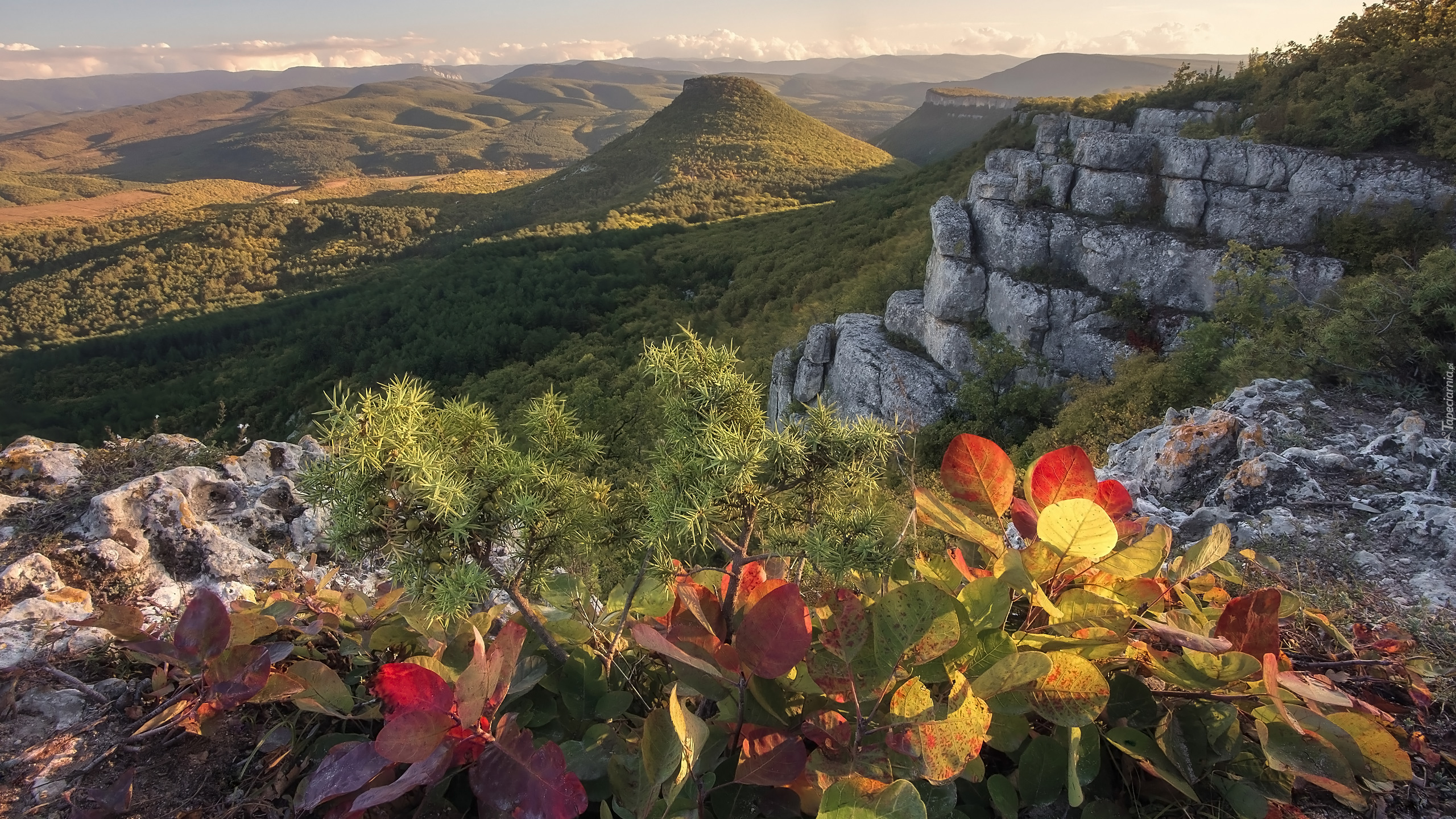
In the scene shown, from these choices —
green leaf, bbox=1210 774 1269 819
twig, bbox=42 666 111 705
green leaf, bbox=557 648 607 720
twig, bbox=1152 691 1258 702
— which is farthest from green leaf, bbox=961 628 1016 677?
twig, bbox=42 666 111 705

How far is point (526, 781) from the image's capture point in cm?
110

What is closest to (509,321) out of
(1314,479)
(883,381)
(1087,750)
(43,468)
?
(883,381)

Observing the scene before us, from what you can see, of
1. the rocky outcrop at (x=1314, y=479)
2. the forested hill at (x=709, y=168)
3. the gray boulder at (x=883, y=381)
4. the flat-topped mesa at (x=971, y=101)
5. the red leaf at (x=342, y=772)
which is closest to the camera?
the red leaf at (x=342, y=772)

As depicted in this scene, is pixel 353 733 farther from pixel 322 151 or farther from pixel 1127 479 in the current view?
pixel 322 151

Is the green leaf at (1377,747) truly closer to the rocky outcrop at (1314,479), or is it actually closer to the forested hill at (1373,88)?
the rocky outcrop at (1314,479)

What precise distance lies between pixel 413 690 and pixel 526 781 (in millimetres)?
249

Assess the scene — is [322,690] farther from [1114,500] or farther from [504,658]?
[1114,500]

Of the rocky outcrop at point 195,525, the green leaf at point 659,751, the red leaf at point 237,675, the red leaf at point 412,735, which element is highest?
the red leaf at point 412,735

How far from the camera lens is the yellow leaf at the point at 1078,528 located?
1.26 metres

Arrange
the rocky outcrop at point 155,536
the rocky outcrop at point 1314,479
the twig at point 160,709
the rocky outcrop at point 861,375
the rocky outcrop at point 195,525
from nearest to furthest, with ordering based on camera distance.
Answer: the twig at point 160,709, the rocky outcrop at point 155,536, the rocky outcrop at point 1314,479, the rocky outcrop at point 195,525, the rocky outcrop at point 861,375

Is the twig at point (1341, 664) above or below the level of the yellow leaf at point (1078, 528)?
below

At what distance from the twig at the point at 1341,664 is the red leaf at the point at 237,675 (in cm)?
243

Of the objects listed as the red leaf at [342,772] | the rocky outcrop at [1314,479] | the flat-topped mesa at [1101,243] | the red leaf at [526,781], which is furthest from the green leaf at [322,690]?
the flat-topped mesa at [1101,243]

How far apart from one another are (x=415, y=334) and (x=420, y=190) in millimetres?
78443
